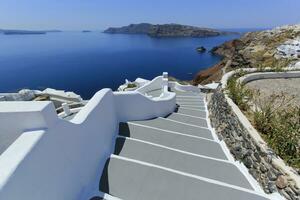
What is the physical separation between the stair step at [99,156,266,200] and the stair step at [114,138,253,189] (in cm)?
33

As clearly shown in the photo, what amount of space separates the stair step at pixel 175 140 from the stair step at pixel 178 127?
19.8 inches

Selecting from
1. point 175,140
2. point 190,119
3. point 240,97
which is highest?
point 240,97

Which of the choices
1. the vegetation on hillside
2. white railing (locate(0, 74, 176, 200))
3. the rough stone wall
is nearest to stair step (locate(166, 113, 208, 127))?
the rough stone wall

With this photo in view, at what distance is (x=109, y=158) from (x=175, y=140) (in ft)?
5.74

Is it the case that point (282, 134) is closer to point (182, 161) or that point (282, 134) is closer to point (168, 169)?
point (182, 161)

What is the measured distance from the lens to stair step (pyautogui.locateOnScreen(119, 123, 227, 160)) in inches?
190

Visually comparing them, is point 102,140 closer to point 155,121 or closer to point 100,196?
point 100,196

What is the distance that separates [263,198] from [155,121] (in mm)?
3609

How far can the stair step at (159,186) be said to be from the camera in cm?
321

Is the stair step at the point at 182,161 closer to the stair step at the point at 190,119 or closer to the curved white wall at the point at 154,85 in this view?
the stair step at the point at 190,119

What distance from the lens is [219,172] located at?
155 inches

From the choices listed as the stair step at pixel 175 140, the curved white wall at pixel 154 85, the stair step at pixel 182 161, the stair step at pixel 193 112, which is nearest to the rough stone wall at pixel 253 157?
the stair step at pixel 182 161

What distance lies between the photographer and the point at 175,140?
5125mm

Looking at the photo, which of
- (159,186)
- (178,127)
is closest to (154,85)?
(178,127)
